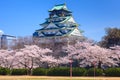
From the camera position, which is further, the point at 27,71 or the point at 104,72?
the point at 27,71

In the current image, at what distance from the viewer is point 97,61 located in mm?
63938

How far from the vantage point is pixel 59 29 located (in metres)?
101

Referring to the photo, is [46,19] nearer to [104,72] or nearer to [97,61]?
[97,61]

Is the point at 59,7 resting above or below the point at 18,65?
above

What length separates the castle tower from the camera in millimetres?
91581

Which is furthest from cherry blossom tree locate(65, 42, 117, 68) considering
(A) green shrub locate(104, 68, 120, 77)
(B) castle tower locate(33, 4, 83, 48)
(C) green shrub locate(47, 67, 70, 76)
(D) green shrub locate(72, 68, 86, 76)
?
(B) castle tower locate(33, 4, 83, 48)

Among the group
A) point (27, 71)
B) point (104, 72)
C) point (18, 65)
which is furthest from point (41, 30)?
point (104, 72)

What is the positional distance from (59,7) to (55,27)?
16000 millimetres

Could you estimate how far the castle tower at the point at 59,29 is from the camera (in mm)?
91581

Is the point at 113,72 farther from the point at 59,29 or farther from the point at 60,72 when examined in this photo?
the point at 59,29

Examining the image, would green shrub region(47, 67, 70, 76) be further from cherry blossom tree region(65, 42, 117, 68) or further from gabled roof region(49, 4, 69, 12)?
gabled roof region(49, 4, 69, 12)

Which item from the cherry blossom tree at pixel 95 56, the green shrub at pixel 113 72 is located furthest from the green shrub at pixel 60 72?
the cherry blossom tree at pixel 95 56

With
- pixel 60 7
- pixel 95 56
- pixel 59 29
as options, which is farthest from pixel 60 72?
pixel 60 7

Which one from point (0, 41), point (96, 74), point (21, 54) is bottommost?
point (96, 74)
